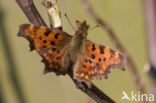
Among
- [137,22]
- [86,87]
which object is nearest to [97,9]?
[137,22]

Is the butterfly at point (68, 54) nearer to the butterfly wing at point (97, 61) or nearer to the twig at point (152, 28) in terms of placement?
the butterfly wing at point (97, 61)

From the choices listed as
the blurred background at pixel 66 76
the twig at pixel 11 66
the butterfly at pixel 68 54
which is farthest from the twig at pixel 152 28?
the twig at pixel 11 66

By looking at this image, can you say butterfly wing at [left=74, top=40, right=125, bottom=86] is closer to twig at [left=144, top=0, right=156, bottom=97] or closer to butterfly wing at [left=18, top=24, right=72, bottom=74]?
butterfly wing at [left=18, top=24, right=72, bottom=74]

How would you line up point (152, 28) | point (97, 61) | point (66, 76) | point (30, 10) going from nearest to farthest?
point (152, 28), point (30, 10), point (97, 61), point (66, 76)

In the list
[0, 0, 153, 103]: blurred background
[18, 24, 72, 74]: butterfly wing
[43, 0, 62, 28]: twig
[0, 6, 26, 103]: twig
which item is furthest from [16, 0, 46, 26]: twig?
[0, 6, 26, 103]: twig

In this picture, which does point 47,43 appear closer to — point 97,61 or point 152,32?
point 97,61

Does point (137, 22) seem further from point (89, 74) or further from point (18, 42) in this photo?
point (89, 74)

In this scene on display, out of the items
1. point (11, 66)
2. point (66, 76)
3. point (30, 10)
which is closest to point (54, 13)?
point (30, 10)
